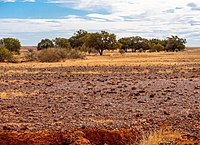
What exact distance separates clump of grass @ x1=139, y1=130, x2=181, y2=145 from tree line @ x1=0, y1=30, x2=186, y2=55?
53.1 metres

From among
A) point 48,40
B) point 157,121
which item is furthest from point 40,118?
point 48,40

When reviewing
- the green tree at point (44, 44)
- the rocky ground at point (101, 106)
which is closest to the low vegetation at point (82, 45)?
the green tree at point (44, 44)

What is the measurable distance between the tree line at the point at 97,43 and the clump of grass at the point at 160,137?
174ft

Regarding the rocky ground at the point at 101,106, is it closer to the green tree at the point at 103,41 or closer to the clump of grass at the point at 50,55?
the clump of grass at the point at 50,55

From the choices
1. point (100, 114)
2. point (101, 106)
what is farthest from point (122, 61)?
point (100, 114)

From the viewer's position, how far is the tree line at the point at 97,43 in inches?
3258

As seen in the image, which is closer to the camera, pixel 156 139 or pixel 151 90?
pixel 156 139

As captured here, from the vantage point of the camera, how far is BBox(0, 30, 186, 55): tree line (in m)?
82.8

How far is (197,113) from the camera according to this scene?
14.5 metres

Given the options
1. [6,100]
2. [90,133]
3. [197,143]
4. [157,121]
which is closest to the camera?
[197,143]

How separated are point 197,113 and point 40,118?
546 cm

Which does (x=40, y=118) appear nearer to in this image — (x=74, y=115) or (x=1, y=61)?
(x=74, y=115)

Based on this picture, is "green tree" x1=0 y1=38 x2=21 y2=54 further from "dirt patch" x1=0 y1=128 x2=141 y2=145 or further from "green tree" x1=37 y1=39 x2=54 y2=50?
"dirt patch" x1=0 y1=128 x2=141 y2=145

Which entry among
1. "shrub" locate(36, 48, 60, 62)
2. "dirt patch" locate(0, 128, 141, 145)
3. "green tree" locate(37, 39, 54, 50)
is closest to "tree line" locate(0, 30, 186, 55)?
"green tree" locate(37, 39, 54, 50)
